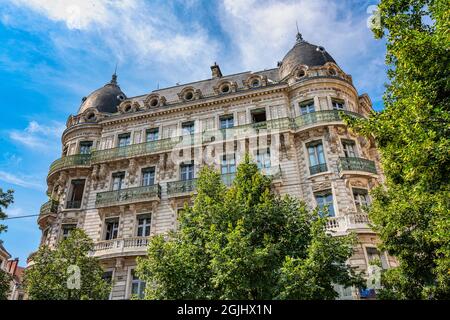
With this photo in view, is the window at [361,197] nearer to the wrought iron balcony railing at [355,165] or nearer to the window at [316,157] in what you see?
the wrought iron balcony railing at [355,165]

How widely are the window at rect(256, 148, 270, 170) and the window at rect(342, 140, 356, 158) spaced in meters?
4.20

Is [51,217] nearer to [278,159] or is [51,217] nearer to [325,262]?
[278,159]

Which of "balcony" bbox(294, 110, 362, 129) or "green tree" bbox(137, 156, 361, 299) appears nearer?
"green tree" bbox(137, 156, 361, 299)

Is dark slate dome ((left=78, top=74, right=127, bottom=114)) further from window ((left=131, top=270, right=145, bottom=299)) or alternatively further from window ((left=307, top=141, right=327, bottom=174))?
window ((left=307, top=141, right=327, bottom=174))

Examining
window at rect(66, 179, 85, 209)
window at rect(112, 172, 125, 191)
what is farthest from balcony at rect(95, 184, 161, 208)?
window at rect(66, 179, 85, 209)

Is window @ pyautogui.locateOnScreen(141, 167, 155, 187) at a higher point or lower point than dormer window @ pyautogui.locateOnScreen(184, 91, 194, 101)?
lower

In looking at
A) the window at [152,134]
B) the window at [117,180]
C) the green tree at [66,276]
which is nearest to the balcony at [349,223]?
the green tree at [66,276]

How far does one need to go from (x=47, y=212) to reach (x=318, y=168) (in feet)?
52.4

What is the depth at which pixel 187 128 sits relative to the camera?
22.7m

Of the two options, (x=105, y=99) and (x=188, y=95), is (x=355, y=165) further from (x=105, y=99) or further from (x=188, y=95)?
(x=105, y=99)

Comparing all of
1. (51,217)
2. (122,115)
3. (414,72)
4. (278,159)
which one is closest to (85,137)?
(122,115)

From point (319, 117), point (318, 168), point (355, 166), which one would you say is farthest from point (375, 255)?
point (319, 117)

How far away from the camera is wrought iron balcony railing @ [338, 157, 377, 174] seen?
18.0m

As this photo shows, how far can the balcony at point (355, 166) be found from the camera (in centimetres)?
1789
